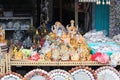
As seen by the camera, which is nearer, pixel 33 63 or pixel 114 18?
pixel 33 63

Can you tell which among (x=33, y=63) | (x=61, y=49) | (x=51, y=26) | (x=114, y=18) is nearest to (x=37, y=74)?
(x=33, y=63)

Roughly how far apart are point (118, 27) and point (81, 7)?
3.07 feet

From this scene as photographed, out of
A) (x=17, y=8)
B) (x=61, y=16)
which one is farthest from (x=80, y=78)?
(x=17, y=8)

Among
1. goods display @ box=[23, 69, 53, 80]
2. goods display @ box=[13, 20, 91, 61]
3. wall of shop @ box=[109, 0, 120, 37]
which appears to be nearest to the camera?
goods display @ box=[23, 69, 53, 80]

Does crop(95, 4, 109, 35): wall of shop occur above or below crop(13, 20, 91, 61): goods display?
above

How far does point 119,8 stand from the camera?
5.57m

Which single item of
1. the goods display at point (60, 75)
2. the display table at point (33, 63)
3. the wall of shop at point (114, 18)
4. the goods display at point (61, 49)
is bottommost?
the goods display at point (60, 75)

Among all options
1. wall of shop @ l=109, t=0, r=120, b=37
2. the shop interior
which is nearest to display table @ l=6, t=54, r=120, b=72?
the shop interior

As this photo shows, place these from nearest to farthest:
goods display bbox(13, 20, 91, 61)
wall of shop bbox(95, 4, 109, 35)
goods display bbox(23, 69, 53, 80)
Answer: goods display bbox(23, 69, 53, 80), goods display bbox(13, 20, 91, 61), wall of shop bbox(95, 4, 109, 35)

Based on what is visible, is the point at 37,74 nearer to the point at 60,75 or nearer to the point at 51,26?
the point at 60,75

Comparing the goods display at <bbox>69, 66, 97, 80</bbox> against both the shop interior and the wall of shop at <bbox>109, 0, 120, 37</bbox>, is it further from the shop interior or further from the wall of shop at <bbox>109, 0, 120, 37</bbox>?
the wall of shop at <bbox>109, 0, 120, 37</bbox>

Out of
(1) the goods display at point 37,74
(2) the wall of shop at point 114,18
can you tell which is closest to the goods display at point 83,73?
(1) the goods display at point 37,74

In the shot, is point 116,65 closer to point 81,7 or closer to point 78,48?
point 78,48

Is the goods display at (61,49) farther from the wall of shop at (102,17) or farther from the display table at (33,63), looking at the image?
the wall of shop at (102,17)
